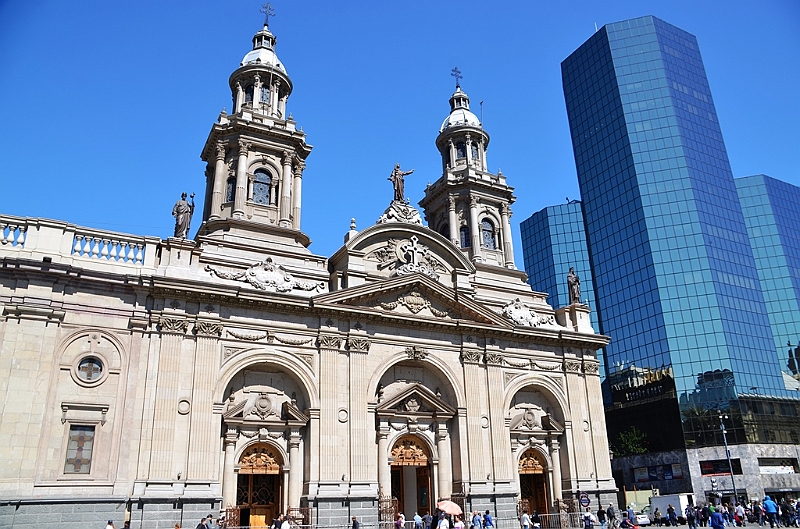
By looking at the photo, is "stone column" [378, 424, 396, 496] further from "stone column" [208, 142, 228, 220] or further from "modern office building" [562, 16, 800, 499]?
"modern office building" [562, 16, 800, 499]

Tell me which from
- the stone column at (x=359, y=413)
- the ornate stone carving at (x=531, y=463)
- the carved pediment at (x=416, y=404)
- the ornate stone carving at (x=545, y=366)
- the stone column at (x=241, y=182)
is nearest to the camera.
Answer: the stone column at (x=359, y=413)

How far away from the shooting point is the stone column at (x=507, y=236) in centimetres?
4312

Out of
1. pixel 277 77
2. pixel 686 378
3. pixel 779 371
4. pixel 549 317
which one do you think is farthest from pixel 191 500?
pixel 779 371

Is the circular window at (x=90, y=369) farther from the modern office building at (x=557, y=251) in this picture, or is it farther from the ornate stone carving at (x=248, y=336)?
the modern office building at (x=557, y=251)

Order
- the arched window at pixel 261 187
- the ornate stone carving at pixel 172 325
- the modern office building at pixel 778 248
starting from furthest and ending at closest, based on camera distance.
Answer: the modern office building at pixel 778 248 < the arched window at pixel 261 187 < the ornate stone carving at pixel 172 325

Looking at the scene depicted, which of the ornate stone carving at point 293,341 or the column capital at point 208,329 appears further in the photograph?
the ornate stone carving at point 293,341

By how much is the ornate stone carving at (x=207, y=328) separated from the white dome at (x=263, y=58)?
19.3m

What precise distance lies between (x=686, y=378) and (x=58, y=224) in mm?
55756

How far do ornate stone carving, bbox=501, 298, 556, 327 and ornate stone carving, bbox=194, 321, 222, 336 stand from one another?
16.3m

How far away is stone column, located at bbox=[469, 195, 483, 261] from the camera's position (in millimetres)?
42094

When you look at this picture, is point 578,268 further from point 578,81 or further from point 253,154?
point 253,154

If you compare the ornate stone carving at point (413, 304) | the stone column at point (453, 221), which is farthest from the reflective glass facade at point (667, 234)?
the ornate stone carving at point (413, 304)

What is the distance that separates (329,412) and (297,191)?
1406 centimetres

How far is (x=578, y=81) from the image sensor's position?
8194cm
